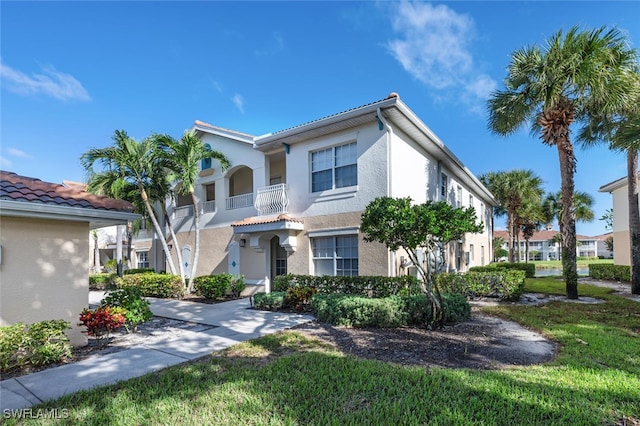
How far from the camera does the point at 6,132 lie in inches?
289

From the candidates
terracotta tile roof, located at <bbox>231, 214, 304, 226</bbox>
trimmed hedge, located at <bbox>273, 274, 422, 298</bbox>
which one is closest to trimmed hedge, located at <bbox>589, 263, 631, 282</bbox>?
trimmed hedge, located at <bbox>273, 274, 422, 298</bbox>

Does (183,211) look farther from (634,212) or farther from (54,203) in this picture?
(634,212)

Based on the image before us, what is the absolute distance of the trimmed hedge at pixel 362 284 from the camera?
11023 millimetres

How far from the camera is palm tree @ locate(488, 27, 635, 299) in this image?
11836 millimetres

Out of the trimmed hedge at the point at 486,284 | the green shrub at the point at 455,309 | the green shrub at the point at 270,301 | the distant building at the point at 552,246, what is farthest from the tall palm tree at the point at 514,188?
the distant building at the point at 552,246

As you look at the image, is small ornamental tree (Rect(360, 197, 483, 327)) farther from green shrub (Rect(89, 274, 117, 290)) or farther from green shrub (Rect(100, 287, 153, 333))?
green shrub (Rect(89, 274, 117, 290))

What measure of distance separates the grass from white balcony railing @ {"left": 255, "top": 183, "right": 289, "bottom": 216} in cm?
886

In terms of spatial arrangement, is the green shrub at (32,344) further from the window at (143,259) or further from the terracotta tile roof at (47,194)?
the window at (143,259)

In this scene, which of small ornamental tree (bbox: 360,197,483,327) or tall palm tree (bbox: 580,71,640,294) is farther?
tall palm tree (bbox: 580,71,640,294)

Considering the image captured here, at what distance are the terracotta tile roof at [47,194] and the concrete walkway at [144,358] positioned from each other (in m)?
3.09

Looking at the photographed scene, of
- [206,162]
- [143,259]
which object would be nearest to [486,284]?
[206,162]

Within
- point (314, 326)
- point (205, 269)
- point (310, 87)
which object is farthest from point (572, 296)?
point (205, 269)

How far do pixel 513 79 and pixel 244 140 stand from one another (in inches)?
488

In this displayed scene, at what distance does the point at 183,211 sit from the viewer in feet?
65.5
